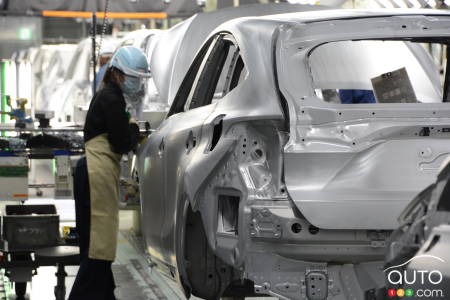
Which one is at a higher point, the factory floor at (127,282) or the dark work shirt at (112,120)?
the dark work shirt at (112,120)

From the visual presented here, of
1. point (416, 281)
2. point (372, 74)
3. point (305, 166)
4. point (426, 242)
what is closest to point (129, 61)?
point (372, 74)

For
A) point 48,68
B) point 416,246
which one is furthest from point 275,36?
point 48,68

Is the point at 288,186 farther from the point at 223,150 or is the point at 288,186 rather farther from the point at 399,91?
the point at 399,91

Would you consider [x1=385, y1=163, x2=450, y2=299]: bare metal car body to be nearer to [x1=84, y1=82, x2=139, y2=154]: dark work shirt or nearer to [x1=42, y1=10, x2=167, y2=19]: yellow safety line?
[x1=84, y1=82, x2=139, y2=154]: dark work shirt

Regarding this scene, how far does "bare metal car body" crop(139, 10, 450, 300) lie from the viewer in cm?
533

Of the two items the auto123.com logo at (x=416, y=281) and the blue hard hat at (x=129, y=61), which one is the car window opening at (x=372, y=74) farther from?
the auto123.com logo at (x=416, y=281)

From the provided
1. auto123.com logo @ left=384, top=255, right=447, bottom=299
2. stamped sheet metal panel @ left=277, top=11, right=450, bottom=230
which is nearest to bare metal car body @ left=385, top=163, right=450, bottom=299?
auto123.com logo @ left=384, top=255, right=447, bottom=299

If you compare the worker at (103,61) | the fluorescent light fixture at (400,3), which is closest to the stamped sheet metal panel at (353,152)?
the worker at (103,61)

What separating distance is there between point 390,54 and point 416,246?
6.71 m

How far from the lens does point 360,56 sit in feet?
28.6

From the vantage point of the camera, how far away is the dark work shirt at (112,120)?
24.8ft

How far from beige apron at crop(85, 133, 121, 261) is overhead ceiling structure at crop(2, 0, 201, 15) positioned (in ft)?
35.1

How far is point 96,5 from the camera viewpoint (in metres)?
18.6

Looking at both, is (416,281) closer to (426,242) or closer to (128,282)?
(426,242)
